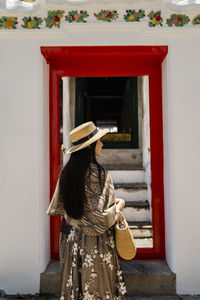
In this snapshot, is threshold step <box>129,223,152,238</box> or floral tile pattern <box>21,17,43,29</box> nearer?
floral tile pattern <box>21,17,43,29</box>

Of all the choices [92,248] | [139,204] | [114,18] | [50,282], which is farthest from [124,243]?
[139,204]

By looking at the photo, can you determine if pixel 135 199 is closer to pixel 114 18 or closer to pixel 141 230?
pixel 141 230

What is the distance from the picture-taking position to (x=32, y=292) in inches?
111

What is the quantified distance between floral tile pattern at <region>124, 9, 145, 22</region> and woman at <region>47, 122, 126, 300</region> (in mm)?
1460

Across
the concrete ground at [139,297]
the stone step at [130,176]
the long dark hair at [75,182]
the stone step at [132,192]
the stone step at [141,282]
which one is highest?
the long dark hair at [75,182]

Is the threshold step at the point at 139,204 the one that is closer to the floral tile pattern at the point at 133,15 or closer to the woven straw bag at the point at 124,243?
the woven straw bag at the point at 124,243

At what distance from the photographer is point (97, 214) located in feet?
6.41

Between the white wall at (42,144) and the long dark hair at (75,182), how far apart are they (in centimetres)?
94

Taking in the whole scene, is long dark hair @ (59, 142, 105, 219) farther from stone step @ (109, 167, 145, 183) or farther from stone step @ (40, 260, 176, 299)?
stone step @ (109, 167, 145, 183)

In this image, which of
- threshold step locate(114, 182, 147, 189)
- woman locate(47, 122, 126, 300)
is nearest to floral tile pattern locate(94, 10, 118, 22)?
woman locate(47, 122, 126, 300)

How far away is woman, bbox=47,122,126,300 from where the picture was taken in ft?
6.41

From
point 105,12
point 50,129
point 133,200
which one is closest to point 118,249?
point 50,129

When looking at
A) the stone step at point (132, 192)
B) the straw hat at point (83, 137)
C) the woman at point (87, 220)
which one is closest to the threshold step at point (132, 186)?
the stone step at point (132, 192)

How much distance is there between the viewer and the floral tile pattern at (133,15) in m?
2.84
